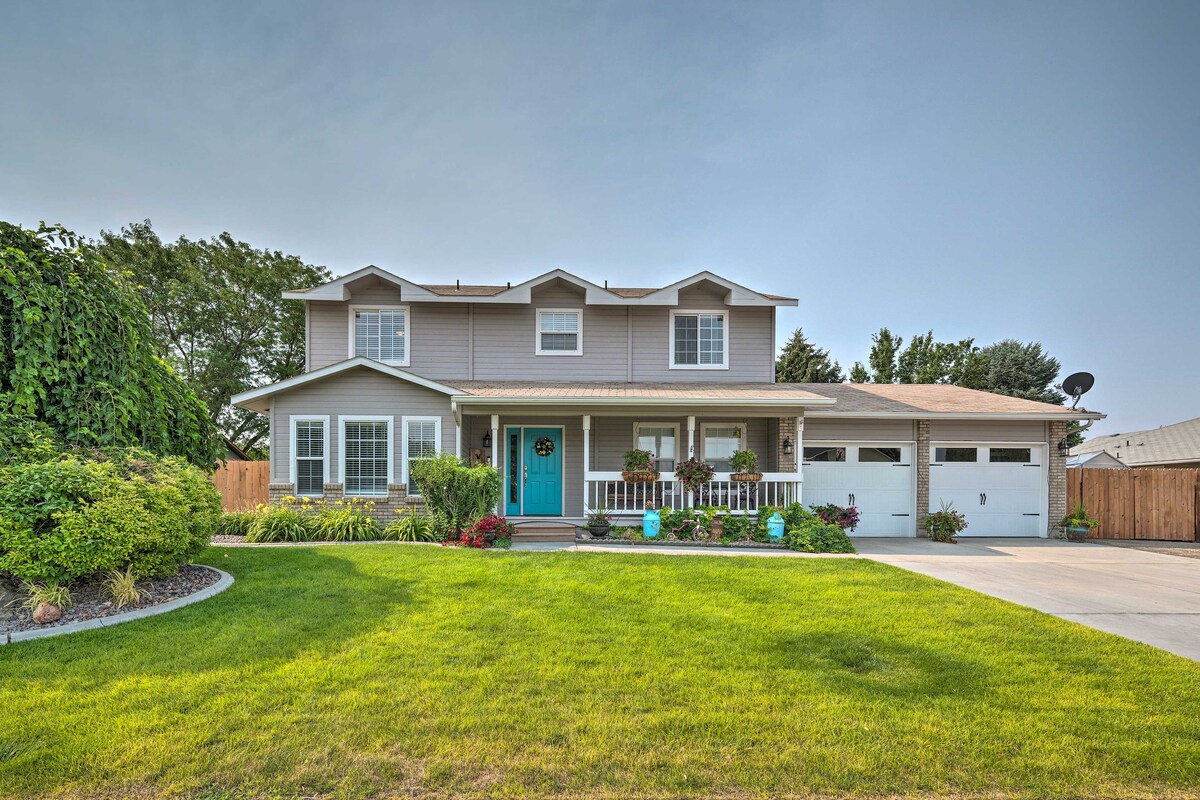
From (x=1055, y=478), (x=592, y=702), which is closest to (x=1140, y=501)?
(x=1055, y=478)

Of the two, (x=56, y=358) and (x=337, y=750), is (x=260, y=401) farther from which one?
(x=337, y=750)

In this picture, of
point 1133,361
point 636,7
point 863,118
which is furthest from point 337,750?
point 1133,361

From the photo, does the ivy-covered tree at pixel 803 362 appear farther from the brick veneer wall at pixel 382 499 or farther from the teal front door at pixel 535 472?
the brick veneer wall at pixel 382 499

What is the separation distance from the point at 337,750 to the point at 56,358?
6367 mm

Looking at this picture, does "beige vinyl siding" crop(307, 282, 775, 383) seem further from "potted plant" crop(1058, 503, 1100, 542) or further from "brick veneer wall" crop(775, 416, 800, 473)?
"potted plant" crop(1058, 503, 1100, 542)

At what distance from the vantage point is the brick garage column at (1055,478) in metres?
11.2

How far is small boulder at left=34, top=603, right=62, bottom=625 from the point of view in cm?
449

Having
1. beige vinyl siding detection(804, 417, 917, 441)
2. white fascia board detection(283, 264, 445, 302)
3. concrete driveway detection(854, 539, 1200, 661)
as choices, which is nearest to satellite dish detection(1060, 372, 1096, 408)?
concrete driveway detection(854, 539, 1200, 661)

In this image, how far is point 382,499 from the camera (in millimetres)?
10188

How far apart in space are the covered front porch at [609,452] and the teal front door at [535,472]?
23 mm

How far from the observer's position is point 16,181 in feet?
30.9

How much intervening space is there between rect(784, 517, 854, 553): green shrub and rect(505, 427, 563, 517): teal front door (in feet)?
16.8

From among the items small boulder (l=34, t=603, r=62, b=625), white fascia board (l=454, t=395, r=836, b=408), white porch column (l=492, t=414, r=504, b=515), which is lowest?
small boulder (l=34, t=603, r=62, b=625)

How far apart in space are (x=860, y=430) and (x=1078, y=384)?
234 inches
